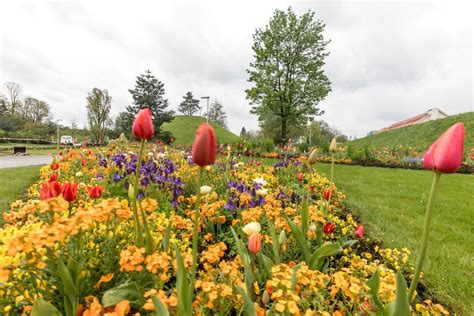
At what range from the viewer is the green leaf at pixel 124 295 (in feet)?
3.68

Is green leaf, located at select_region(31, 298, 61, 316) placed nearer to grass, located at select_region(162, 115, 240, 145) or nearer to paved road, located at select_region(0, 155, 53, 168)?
paved road, located at select_region(0, 155, 53, 168)

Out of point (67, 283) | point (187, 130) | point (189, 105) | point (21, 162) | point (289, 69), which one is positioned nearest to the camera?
point (67, 283)

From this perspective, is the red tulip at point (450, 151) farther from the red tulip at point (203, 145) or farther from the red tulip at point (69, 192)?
the red tulip at point (69, 192)

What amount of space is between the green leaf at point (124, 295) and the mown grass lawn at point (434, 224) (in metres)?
2.47

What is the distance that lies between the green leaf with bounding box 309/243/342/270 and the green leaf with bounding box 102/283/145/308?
119 centimetres

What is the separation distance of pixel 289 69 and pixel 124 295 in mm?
19946

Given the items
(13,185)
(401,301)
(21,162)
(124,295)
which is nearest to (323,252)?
(401,301)

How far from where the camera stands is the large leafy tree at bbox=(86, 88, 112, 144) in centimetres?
3391

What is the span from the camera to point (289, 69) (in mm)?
19141

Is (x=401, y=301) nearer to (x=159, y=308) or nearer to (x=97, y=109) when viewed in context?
(x=159, y=308)

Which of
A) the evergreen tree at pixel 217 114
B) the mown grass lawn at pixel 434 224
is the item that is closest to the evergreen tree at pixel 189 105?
the evergreen tree at pixel 217 114

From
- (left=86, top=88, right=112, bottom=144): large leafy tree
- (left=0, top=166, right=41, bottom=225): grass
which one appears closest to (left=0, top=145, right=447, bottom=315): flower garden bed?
(left=0, top=166, right=41, bottom=225): grass

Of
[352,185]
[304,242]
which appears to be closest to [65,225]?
[304,242]

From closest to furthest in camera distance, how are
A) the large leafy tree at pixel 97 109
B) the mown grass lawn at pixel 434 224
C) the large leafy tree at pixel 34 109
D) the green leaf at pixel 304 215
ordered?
the green leaf at pixel 304 215, the mown grass lawn at pixel 434 224, the large leafy tree at pixel 97 109, the large leafy tree at pixel 34 109
